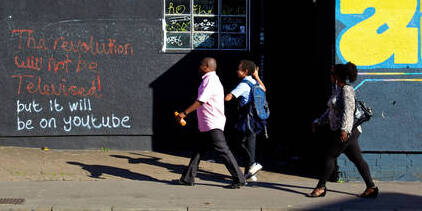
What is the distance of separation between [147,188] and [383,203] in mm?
3042

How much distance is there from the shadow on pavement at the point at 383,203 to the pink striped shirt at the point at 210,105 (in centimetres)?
A: 181

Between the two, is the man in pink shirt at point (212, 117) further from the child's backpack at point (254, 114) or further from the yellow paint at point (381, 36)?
the yellow paint at point (381, 36)

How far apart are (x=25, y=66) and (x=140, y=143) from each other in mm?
2518

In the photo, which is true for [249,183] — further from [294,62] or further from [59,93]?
[59,93]

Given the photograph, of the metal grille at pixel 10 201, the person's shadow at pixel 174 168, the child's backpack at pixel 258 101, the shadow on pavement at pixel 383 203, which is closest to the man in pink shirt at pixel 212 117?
the child's backpack at pixel 258 101

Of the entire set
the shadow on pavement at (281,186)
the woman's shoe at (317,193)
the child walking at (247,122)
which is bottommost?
the shadow on pavement at (281,186)

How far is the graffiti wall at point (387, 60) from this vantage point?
8.44 meters

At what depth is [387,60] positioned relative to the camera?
8.45 m

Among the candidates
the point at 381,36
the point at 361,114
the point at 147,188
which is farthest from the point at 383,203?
the point at 147,188

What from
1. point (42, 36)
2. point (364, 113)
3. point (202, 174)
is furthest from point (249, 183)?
point (42, 36)

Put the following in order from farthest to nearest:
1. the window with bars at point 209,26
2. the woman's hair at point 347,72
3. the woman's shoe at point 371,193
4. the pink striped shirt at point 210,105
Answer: the window with bars at point 209,26, the pink striped shirt at point 210,105, the woman's shoe at point 371,193, the woman's hair at point 347,72

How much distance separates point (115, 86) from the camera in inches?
426

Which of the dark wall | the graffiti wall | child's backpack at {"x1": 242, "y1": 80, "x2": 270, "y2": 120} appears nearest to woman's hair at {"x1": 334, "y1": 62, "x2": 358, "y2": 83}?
the graffiti wall

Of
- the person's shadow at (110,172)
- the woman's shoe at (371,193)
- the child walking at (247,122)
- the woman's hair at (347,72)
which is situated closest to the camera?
the woman's hair at (347,72)
